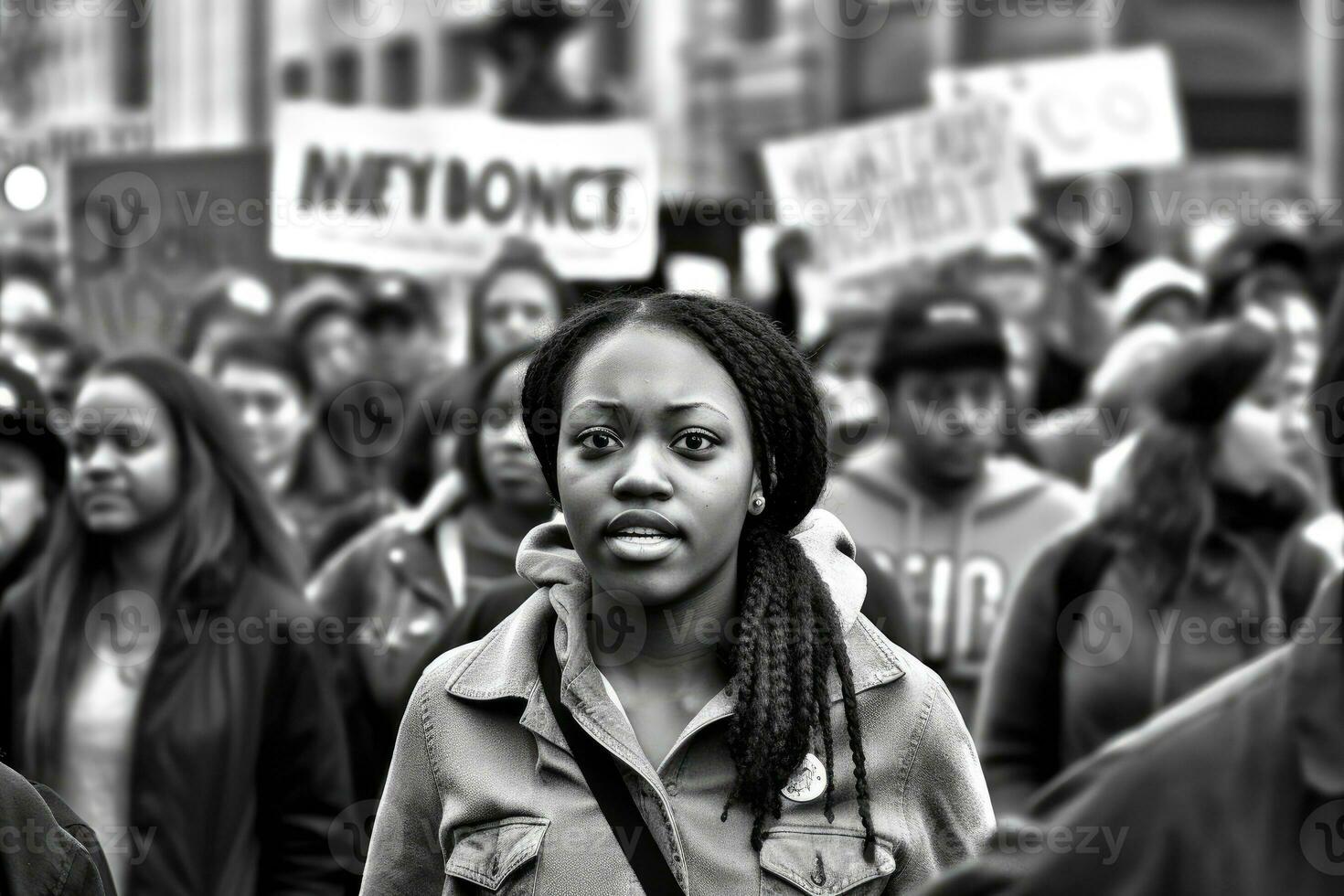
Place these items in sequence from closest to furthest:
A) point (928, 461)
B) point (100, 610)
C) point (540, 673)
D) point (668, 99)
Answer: point (540, 673)
point (100, 610)
point (928, 461)
point (668, 99)

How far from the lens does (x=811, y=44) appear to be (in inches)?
870

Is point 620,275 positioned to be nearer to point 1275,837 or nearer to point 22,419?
point 22,419

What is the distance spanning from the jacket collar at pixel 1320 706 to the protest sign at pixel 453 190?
24.8ft

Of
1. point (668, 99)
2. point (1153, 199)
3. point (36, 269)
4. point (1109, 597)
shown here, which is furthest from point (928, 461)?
point (668, 99)

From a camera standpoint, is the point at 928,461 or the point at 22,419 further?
the point at 928,461

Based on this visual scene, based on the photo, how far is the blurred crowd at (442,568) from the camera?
13.7 ft

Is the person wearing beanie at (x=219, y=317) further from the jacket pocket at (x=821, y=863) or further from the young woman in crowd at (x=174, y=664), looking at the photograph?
the jacket pocket at (x=821, y=863)

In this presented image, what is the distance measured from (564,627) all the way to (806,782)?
0.39m

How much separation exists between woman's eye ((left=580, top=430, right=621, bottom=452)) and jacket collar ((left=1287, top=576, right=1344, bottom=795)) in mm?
1132

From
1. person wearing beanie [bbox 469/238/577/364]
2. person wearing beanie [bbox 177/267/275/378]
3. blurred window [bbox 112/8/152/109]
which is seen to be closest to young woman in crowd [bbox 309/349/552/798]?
person wearing beanie [bbox 469/238/577/364]

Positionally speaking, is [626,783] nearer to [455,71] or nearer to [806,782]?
[806,782]

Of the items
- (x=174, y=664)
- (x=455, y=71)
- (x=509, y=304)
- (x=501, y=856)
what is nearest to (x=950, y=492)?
(x=509, y=304)

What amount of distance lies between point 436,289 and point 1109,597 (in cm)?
577

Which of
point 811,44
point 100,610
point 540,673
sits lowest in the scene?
point 100,610
